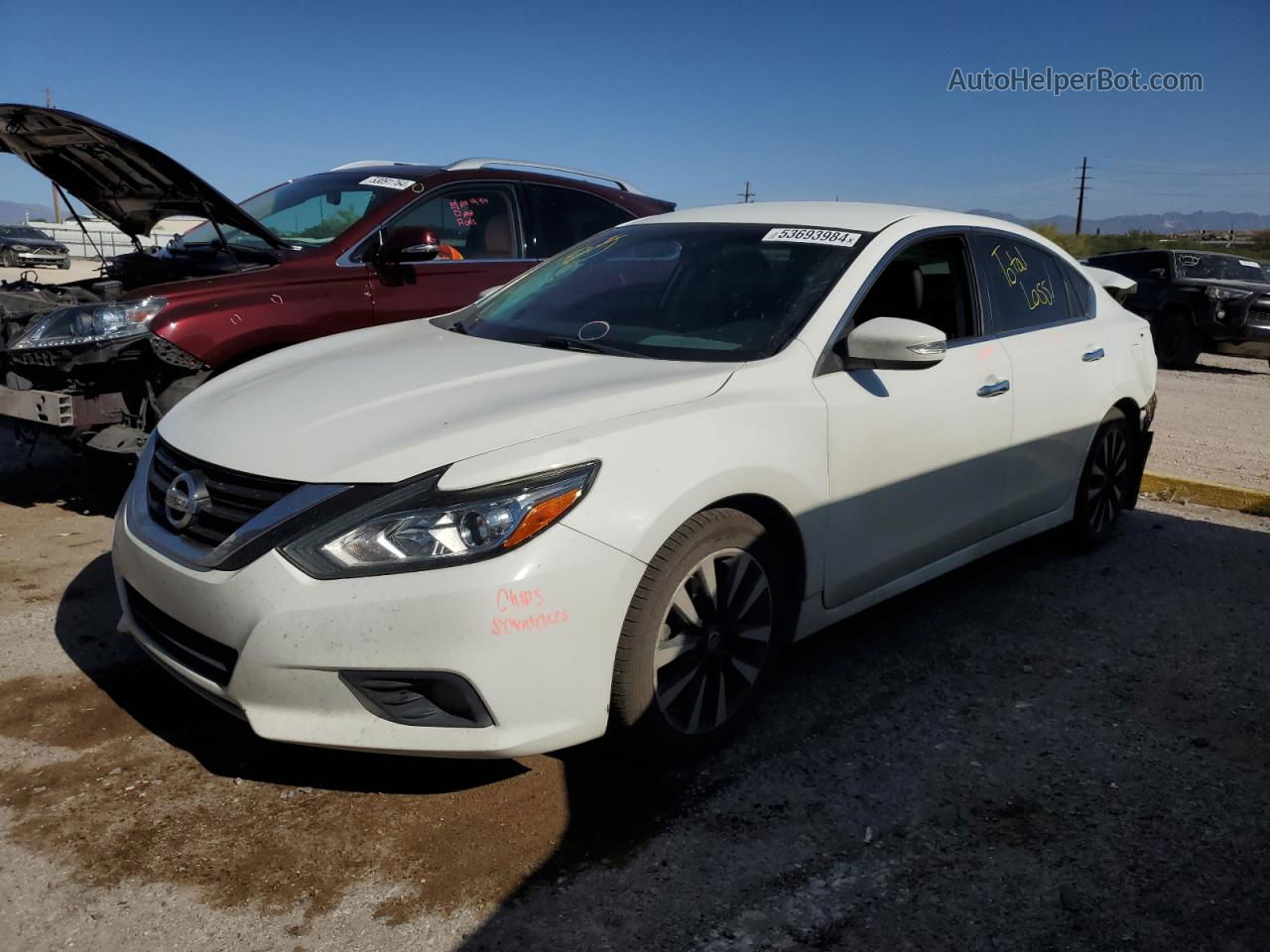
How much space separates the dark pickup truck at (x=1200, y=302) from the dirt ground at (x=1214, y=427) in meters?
0.43

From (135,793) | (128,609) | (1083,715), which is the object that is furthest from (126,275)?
(1083,715)

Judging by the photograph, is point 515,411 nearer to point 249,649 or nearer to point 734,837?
point 249,649

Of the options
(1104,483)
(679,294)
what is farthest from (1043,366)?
(679,294)

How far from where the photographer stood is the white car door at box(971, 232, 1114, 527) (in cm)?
423

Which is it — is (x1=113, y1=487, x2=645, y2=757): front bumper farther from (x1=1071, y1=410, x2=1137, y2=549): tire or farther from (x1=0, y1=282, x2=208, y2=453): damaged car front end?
(x1=1071, y1=410, x2=1137, y2=549): tire

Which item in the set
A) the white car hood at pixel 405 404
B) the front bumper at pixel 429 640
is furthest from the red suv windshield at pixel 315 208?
the front bumper at pixel 429 640

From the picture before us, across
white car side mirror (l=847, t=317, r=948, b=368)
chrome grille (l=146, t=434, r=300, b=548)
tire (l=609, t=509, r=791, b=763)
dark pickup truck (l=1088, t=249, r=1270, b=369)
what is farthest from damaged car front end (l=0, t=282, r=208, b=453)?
dark pickup truck (l=1088, t=249, r=1270, b=369)

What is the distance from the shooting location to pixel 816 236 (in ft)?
12.4

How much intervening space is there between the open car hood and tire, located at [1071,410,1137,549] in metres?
4.20

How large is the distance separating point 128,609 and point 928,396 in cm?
270

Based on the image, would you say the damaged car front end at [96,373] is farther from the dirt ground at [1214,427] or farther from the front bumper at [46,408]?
the dirt ground at [1214,427]

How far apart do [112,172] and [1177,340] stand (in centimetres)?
1334

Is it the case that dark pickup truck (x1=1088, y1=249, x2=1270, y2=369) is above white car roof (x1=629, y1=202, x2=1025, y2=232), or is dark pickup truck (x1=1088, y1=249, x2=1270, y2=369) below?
below

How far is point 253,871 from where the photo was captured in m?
2.54
